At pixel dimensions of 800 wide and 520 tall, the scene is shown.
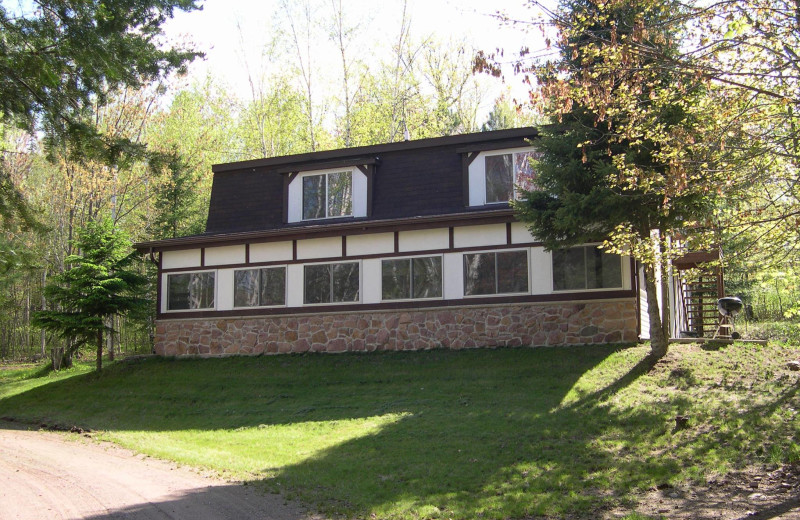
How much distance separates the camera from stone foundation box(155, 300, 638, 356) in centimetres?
1648

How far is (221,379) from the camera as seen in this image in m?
17.3

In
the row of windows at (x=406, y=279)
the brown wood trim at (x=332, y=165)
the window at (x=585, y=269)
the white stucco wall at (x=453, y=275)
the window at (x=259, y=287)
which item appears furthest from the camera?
the brown wood trim at (x=332, y=165)

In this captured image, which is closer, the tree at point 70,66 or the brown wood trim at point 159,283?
the tree at point 70,66

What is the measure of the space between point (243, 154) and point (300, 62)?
5.99 m

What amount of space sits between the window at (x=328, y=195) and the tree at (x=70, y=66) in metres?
11.3

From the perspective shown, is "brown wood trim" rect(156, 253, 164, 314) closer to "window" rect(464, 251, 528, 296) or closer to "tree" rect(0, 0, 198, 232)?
"window" rect(464, 251, 528, 296)

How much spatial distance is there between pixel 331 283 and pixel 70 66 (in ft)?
37.9

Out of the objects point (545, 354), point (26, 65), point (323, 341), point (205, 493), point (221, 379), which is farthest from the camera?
point (323, 341)

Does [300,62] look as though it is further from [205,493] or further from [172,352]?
[205,493]

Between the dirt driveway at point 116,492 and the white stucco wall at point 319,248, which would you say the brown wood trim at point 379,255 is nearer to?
the white stucco wall at point 319,248

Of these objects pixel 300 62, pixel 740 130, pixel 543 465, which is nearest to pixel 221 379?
pixel 543 465

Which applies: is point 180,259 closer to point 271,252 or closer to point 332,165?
point 271,252

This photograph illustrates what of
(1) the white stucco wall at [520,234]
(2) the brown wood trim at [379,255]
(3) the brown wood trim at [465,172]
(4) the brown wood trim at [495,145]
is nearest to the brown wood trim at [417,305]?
(2) the brown wood trim at [379,255]

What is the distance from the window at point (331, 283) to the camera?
1881cm
